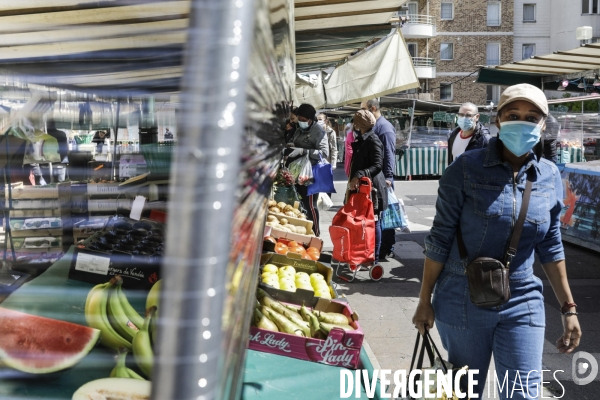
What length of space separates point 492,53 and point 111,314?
43.9 meters

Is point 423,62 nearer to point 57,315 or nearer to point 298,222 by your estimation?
point 298,222

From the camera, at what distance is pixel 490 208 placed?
239cm

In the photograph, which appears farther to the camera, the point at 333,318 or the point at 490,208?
the point at 333,318

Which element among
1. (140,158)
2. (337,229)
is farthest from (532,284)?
(337,229)

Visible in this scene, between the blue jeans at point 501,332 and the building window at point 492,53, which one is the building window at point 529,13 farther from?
the blue jeans at point 501,332

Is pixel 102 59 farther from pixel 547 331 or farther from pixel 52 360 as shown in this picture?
pixel 547 331

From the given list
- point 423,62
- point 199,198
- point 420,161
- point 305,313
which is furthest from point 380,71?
point 423,62

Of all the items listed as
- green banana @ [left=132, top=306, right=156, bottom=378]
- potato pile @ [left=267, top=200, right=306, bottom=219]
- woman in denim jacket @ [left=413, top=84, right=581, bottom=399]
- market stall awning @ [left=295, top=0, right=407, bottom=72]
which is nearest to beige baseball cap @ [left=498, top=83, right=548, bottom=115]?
woman in denim jacket @ [left=413, top=84, right=581, bottom=399]

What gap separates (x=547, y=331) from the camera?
15.6 feet

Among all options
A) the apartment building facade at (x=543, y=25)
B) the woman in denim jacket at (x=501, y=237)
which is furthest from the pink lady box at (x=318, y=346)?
the apartment building facade at (x=543, y=25)

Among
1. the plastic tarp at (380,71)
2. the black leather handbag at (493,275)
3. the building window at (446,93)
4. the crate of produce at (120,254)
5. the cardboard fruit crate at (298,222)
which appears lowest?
the cardboard fruit crate at (298,222)

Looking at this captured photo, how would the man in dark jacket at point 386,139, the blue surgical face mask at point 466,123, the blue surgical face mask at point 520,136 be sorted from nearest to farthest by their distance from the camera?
the blue surgical face mask at point 520,136 < the blue surgical face mask at point 466,123 < the man in dark jacket at point 386,139

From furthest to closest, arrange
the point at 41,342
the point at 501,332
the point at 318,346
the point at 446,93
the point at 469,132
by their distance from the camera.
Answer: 1. the point at 446,93
2. the point at 469,132
3. the point at 318,346
4. the point at 501,332
5. the point at 41,342

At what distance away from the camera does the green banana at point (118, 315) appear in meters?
1.38
